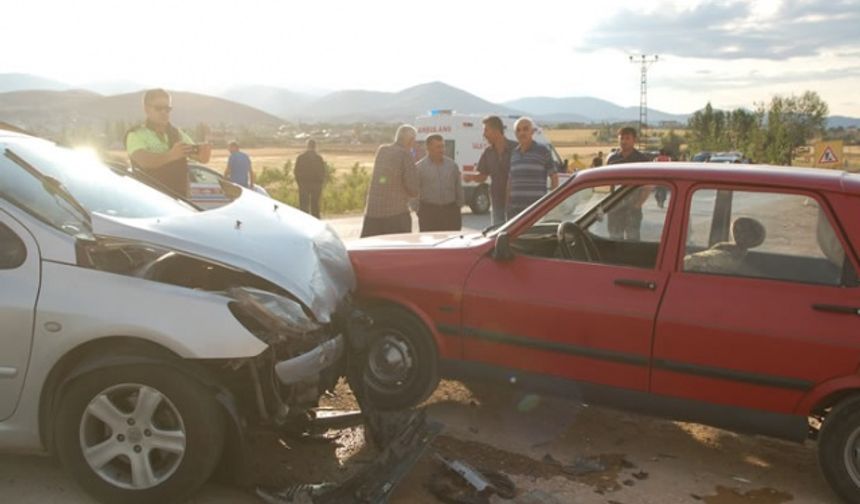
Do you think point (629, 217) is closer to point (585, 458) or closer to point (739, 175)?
point (739, 175)

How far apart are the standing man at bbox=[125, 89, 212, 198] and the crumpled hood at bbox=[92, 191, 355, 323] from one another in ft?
4.40

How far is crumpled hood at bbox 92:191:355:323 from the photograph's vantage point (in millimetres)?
3602

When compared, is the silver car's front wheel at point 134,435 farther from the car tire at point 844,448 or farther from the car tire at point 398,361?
the car tire at point 844,448

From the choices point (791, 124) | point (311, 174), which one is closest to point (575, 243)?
point (311, 174)

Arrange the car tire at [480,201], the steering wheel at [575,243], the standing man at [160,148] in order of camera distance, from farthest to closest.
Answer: the car tire at [480,201]
the standing man at [160,148]
the steering wheel at [575,243]

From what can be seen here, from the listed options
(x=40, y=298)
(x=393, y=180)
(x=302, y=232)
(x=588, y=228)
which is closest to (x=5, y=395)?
(x=40, y=298)

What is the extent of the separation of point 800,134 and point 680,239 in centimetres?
6288

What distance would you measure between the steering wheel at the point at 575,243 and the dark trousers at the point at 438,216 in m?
3.24

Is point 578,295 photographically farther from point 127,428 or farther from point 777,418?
point 127,428

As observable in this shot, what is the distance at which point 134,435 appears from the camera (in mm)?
3400

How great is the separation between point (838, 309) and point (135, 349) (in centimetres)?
325

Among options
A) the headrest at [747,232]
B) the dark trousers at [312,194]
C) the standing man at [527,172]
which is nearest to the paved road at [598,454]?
the headrest at [747,232]

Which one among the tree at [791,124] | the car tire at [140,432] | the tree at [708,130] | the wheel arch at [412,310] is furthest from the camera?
the tree at [708,130]

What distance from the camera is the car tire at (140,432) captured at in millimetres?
Answer: 3359
